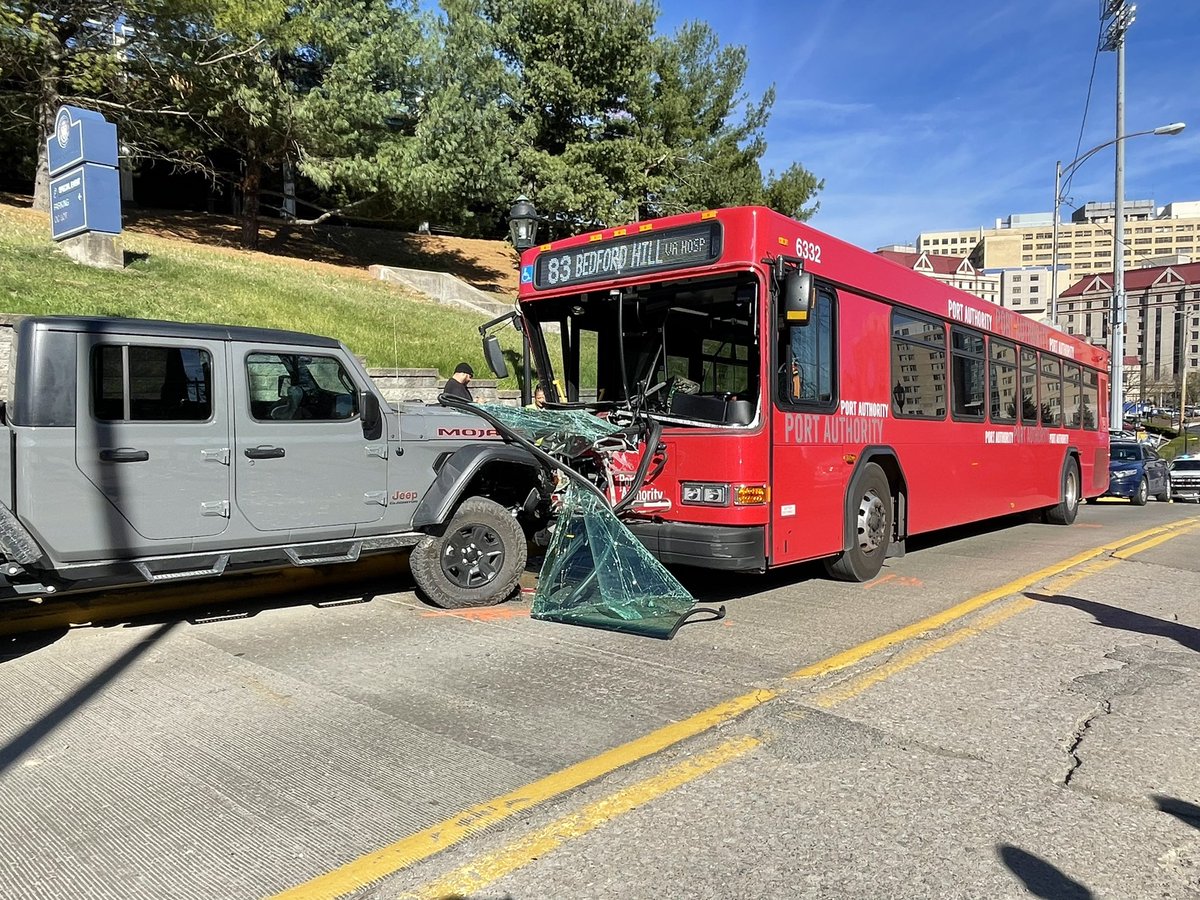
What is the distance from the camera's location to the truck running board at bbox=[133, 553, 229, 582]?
525 cm

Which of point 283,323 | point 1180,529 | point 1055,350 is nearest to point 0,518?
point 283,323

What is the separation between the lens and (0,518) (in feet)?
15.2

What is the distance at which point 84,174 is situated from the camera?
41.1ft

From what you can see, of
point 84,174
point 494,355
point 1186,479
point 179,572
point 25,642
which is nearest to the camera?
point 179,572

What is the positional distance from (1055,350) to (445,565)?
34.7ft

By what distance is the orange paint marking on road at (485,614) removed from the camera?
21.0ft

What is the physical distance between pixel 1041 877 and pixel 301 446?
4946 mm

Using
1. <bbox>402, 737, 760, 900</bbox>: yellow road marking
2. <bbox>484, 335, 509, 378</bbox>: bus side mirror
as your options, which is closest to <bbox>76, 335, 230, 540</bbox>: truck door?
<bbox>484, 335, 509, 378</bbox>: bus side mirror

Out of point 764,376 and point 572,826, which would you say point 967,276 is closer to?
point 764,376

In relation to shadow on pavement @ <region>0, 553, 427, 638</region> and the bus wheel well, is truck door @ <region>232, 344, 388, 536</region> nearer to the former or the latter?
shadow on pavement @ <region>0, 553, 427, 638</region>

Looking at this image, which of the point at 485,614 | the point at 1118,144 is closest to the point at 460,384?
the point at 485,614

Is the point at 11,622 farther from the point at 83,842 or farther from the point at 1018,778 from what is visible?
the point at 1018,778

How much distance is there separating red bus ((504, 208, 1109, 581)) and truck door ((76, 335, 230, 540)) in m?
3.03

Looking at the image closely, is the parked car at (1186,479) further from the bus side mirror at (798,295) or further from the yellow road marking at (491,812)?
the yellow road marking at (491,812)
